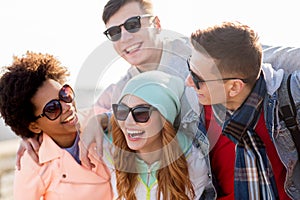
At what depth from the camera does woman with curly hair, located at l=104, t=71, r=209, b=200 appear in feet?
8.45

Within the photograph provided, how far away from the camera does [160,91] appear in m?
2.60

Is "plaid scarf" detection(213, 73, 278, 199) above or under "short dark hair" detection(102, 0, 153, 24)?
under

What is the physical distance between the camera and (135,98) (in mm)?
2596

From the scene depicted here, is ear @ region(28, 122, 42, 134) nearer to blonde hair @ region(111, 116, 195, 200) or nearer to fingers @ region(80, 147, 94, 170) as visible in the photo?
fingers @ region(80, 147, 94, 170)

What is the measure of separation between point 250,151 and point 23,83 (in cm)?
121

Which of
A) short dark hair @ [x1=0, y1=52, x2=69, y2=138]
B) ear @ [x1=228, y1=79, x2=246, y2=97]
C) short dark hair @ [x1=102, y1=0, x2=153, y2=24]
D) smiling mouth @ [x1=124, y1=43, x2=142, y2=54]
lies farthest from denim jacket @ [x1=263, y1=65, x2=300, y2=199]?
short dark hair @ [x1=0, y1=52, x2=69, y2=138]

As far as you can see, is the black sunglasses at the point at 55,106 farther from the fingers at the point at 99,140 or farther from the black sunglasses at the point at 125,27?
the black sunglasses at the point at 125,27

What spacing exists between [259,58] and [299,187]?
62 cm

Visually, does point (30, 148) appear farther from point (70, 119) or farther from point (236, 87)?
point (236, 87)

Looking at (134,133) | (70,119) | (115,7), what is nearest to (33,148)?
(70,119)

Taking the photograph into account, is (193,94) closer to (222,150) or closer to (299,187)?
(222,150)

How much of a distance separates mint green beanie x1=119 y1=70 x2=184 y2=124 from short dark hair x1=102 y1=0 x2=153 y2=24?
441 mm

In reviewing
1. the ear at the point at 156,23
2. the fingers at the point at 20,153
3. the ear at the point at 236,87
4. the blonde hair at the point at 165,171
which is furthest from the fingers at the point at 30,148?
the ear at the point at 236,87

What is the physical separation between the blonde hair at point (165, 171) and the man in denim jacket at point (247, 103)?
0.25m
